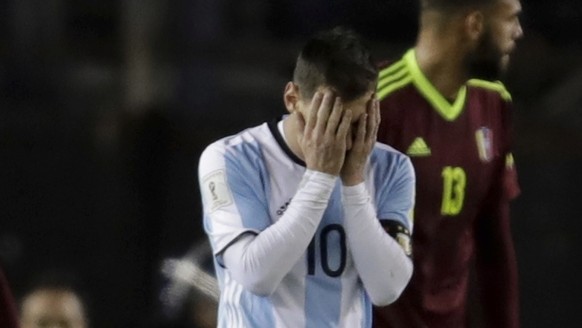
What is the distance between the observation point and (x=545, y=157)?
551cm

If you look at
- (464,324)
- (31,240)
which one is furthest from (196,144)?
(464,324)

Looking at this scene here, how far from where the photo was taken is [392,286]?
2.83 meters

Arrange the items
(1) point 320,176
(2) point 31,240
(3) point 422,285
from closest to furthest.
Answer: (1) point 320,176 < (3) point 422,285 < (2) point 31,240

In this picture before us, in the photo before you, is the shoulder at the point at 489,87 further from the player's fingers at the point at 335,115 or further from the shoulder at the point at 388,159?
the player's fingers at the point at 335,115

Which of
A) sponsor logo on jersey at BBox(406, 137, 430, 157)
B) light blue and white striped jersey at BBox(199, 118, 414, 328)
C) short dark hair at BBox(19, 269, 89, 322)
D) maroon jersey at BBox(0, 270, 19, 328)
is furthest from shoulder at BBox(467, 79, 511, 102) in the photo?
short dark hair at BBox(19, 269, 89, 322)

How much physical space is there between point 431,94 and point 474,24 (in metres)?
0.20

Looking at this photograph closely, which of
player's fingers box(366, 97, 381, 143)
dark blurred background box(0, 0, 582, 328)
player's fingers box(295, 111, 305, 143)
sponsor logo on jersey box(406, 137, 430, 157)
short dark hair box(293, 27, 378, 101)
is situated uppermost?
short dark hair box(293, 27, 378, 101)

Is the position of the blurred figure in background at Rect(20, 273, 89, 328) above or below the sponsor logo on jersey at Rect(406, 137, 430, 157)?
below

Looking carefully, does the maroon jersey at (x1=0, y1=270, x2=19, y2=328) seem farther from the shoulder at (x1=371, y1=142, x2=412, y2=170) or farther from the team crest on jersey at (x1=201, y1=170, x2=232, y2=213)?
the shoulder at (x1=371, y1=142, x2=412, y2=170)

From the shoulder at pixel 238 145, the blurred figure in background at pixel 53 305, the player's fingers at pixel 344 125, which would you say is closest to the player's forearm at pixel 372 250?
the player's fingers at pixel 344 125

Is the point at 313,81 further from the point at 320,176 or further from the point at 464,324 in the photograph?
the point at 464,324

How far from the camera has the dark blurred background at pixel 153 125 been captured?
536 centimetres

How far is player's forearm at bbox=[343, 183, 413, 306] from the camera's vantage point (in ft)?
9.09

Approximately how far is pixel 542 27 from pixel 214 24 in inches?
49.6
